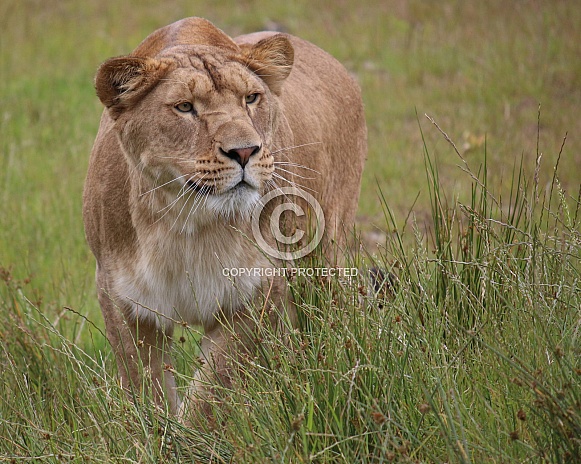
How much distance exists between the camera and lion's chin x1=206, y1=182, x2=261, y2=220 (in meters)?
3.91

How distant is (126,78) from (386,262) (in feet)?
4.61

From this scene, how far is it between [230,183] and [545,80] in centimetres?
699

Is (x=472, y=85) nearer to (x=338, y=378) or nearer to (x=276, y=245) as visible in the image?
(x=276, y=245)

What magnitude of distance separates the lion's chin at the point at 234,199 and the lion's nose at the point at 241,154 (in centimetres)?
10

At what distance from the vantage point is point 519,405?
10.4ft

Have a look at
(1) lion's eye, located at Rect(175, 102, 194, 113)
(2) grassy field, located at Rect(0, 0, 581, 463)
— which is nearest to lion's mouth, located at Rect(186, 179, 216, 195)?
(1) lion's eye, located at Rect(175, 102, 194, 113)

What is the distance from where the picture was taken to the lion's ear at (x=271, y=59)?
4.39 metres

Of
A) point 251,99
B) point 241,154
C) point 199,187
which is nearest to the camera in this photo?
point 241,154

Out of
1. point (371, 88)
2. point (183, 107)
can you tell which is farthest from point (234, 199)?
point (371, 88)

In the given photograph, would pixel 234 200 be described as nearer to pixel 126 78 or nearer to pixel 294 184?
pixel 294 184

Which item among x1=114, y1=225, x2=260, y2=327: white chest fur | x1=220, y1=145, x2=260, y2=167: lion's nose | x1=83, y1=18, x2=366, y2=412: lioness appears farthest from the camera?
x1=114, y1=225, x2=260, y2=327: white chest fur

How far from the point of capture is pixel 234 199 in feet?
12.9

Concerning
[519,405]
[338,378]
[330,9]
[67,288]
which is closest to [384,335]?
[338,378]

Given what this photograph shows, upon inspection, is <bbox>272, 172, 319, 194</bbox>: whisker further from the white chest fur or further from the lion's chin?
the white chest fur
